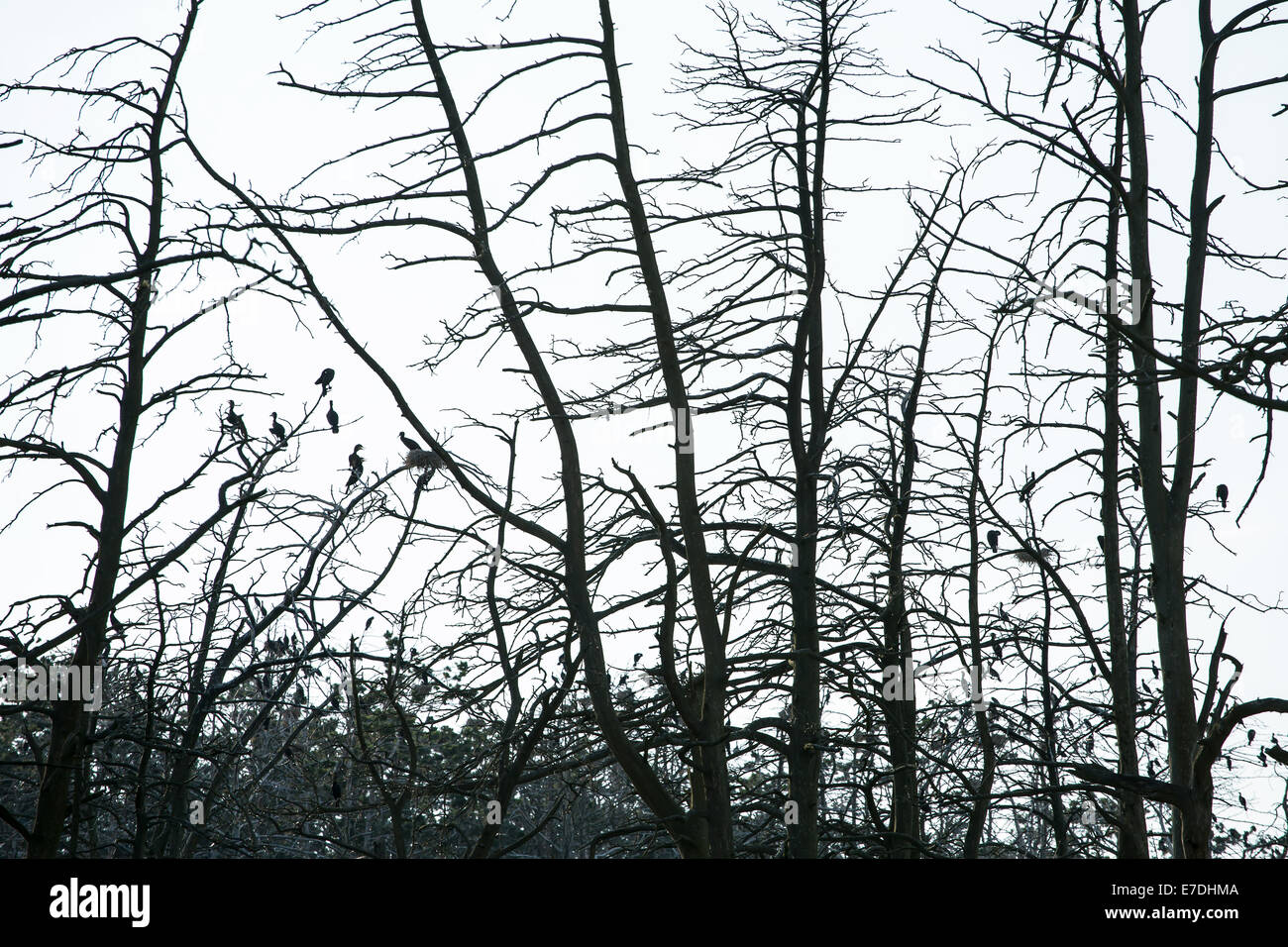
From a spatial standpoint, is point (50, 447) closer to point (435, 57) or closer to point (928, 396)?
point (435, 57)

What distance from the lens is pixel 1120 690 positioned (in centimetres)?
969

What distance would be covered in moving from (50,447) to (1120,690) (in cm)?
736

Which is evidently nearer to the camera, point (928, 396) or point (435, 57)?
point (435, 57)

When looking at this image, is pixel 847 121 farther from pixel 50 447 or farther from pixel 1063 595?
pixel 50 447
